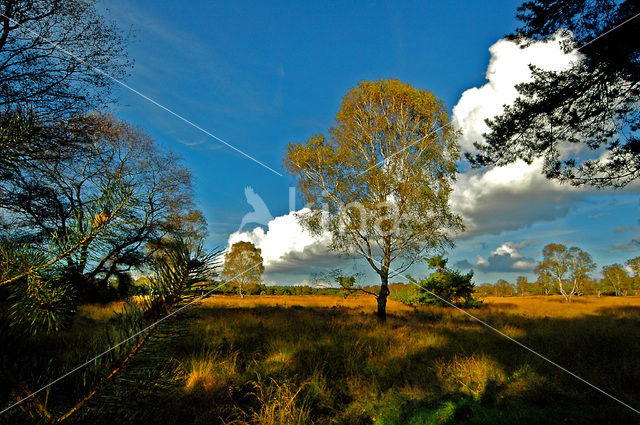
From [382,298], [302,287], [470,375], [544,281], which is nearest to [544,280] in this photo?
[544,281]

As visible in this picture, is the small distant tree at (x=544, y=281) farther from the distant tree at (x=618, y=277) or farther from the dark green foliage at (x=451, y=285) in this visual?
the dark green foliage at (x=451, y=285)

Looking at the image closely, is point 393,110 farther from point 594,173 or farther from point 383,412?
point 383,412

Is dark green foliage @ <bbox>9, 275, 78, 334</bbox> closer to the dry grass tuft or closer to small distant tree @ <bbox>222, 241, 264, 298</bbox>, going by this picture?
small distant tree @ <bbox>222, 241, 264, 298</bbox>

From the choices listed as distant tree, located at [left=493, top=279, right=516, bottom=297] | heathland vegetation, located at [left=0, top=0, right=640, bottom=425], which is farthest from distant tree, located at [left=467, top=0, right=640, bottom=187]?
distant tree, located at [left=493, top=279, right=516, bottom=297]

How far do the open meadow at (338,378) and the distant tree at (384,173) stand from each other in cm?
370

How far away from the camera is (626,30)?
3.80 m

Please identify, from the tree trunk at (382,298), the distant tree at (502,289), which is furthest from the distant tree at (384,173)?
the distant tree at (502,289)

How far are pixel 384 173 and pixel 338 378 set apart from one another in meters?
7.36

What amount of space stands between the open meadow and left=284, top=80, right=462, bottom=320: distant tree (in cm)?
370

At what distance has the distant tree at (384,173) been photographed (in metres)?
10.5

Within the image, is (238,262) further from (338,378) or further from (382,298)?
(382,298)

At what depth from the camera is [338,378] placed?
5.36 m

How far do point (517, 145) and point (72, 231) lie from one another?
6.40m

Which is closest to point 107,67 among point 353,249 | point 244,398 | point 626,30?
point 244,398
